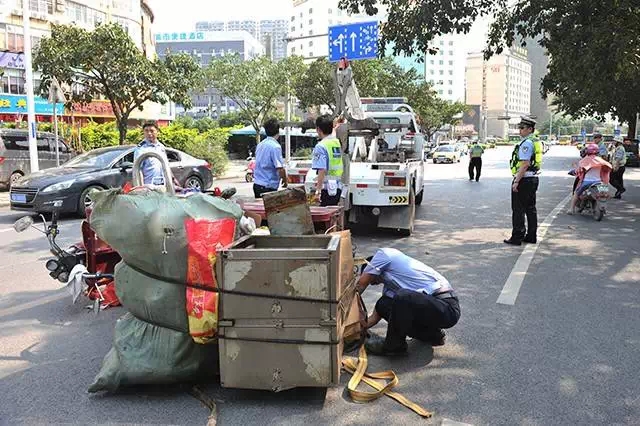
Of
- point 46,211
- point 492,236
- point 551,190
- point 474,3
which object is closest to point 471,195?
point 551,190

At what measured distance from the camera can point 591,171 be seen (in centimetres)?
1195

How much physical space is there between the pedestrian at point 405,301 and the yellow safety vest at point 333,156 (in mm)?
3226

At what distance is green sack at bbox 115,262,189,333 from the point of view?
3709mm

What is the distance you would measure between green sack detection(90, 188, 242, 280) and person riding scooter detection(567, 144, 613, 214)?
391 inches

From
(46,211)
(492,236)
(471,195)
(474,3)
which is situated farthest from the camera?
(471,195)

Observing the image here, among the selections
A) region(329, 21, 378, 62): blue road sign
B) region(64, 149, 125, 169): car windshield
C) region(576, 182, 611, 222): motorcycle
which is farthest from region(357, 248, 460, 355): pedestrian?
region(329, 21, 378, 62): blue road sign

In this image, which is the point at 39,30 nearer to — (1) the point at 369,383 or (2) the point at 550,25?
(2) the point at 550,25

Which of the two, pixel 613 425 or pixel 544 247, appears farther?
pixel 544 247

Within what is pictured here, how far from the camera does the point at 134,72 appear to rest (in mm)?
19078

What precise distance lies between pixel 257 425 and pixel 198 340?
626mm

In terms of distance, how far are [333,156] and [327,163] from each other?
0.42 ft

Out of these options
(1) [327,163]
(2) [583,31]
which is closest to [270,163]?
(1) [327,163]

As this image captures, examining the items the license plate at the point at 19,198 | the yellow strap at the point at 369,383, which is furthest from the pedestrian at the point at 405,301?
the license plate at the point at 19,198

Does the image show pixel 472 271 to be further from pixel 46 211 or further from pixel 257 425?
pixel 46 211
